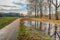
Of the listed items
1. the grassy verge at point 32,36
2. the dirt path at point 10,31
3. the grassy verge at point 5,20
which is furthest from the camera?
the grassy verge at point 5,20

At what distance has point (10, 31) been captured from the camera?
3.68m

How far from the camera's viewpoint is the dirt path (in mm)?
3564

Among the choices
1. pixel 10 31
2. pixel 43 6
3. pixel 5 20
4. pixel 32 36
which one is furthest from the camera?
pixel 5 20

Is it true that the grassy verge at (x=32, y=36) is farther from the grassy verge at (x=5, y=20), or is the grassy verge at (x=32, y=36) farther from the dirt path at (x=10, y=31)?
the grassy verge at (x=5, y=20)

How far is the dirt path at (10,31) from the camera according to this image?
356cm

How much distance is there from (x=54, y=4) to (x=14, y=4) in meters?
1.00

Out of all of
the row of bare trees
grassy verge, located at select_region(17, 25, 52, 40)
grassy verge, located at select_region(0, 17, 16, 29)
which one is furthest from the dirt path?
the row of bare trees

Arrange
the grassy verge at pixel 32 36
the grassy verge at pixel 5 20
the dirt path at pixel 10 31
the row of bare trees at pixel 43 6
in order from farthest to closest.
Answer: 1. the grassy verge at pixel 5 20
2. the dirt path at pixel 10 31
3. the row of bare trees at pixel 43 6
4. the grassy verge at pixel 32 36

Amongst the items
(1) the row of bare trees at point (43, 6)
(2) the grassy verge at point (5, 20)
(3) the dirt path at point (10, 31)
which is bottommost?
(3) the dirt path at point (10, 31)

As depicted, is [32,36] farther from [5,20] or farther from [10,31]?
[5,20]

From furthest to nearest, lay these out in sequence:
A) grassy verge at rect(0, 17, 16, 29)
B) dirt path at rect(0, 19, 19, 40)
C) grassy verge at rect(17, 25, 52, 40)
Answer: grassy verge at rect(0, 17, 16, 29)
dirt path at rect(0, 19, 19, 40)
grassy verge at rect(17, 25, 52, 40)

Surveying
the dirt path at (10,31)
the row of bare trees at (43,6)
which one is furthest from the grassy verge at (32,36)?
the row of bare trees at (43,6)

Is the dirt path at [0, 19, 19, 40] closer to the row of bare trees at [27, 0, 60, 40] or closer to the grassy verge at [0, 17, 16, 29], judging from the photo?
the grassy verge at [0, 17, 16, 29]

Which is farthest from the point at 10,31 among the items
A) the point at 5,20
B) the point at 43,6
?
the point at 43,6
